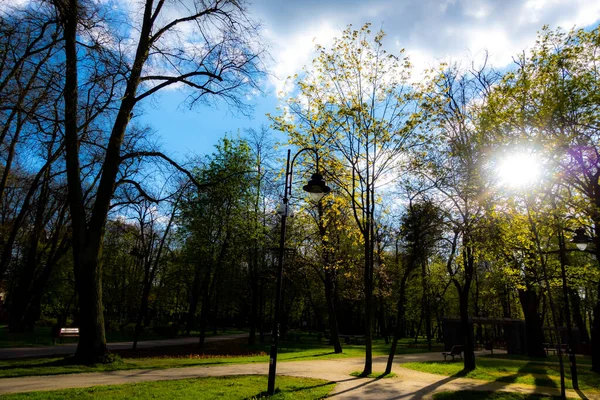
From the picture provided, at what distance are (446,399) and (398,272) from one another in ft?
83.2

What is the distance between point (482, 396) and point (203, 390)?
739 centimetres

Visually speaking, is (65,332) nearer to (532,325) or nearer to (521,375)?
(521,375)

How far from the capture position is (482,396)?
10461 millimetres

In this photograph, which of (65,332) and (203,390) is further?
(65,332)

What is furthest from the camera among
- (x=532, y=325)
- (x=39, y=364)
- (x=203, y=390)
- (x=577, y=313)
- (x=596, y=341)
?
(x=532, y=325)

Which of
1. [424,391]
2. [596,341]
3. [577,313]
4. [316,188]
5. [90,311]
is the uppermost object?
[316,188]

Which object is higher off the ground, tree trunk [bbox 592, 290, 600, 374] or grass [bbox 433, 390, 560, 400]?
tree trunk [bbox 592, 290, 600, 374]

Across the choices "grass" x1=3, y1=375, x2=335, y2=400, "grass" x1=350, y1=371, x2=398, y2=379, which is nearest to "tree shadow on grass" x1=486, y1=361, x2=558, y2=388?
"grass" x1=350, y1=371, x2=398, y2=379

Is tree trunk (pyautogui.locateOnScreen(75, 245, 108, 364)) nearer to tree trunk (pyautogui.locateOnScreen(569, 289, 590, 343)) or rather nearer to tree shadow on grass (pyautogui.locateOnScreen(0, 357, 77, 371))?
tree shadow on grass (pyautogui.locateOnScreen(0, 357, 77, 371))

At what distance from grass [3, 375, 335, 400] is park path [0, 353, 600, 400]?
0.72 meters

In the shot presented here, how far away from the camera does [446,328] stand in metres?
27.2

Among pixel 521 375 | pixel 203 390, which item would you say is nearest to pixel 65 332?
pixel 203 390

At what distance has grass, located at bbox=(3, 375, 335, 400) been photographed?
26.2 ft

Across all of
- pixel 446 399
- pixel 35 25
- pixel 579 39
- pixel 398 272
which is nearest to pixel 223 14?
pixel 35 25
